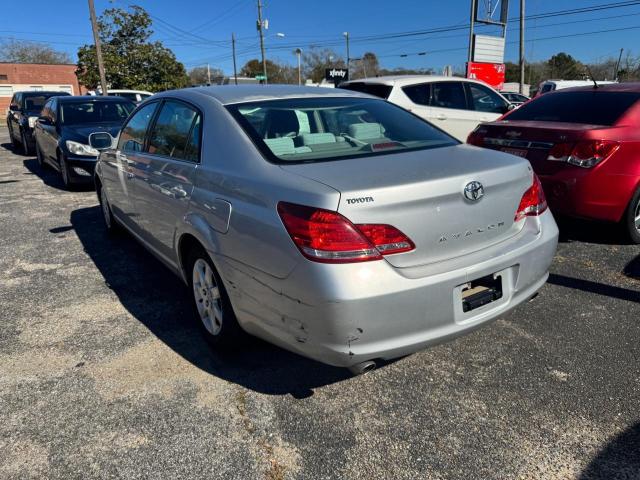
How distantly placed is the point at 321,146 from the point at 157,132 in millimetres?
1530

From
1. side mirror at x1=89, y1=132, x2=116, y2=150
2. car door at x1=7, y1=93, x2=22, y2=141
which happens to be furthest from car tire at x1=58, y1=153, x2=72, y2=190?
car door at x1=7, y1=93, x2=22, y2=141

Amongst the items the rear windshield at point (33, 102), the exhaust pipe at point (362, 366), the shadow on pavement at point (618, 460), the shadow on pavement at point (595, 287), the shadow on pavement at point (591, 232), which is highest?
the rear windshield at point (33, 102)

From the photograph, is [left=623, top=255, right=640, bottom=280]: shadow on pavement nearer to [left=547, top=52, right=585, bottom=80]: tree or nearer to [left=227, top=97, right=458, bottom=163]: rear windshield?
[left=227, top=97, right=458, bottom=163]: rear windshield

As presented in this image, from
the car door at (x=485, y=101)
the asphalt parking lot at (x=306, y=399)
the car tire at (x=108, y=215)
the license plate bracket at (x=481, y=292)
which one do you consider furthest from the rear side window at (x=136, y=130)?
the car door at (x=485, y=101)

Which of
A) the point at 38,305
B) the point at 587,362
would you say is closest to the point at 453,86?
the point at 587,362

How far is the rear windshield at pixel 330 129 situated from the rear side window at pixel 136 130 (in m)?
1.32

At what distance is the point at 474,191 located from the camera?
237 cm

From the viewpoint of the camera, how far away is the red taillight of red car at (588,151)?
4312 millimetres

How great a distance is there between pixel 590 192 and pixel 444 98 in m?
4.44

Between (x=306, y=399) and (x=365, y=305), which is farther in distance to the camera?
(x=306, y=399)

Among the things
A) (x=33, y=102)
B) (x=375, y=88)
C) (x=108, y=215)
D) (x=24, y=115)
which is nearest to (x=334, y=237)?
(x=108, y=215)

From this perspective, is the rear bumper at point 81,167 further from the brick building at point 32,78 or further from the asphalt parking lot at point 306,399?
the brick building at point 32,78

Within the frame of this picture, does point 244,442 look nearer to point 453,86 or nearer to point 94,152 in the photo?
point 94,152

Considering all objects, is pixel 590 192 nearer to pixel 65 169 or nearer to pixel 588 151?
pixel 588 151
